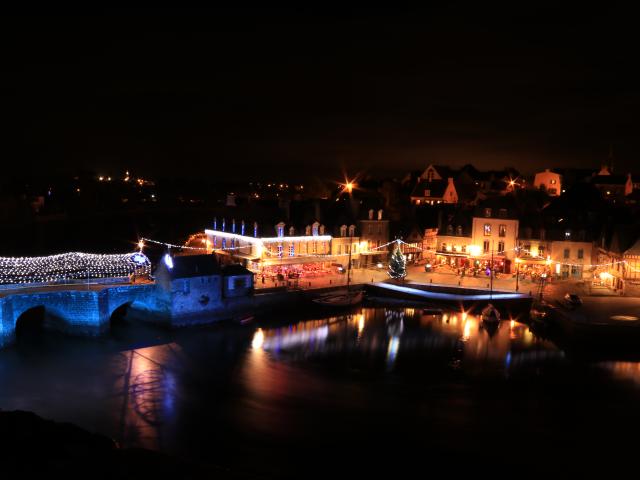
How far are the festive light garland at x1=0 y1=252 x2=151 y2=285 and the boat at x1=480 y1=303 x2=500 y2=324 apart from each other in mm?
21190

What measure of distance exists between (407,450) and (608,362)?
14.5 metres

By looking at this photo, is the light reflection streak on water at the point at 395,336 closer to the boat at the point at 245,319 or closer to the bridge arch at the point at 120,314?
the boat at the point at 245,319

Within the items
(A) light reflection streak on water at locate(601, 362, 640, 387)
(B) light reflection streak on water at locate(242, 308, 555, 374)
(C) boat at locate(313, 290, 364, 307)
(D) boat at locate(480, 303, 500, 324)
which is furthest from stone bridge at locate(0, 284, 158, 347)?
(A) light reflection streak on water at locate(601, 362, 640, 387)

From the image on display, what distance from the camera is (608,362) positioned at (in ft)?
93.1

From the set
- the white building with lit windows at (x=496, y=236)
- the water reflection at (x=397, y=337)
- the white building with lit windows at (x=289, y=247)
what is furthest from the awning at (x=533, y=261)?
the white building with lit windows at (x=289, y=247)

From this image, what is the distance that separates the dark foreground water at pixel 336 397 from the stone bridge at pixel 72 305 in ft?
3.67

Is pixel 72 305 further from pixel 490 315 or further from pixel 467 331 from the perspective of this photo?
pixel 490 315

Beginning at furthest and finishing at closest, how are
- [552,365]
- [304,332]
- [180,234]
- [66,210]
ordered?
[66,210]
[180,234]
[304,332]
[552,365]

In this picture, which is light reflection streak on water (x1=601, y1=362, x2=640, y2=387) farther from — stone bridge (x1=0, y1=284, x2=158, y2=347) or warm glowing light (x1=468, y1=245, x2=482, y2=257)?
stone bridge (x1=0, y1=284, x2=158, y2=347)

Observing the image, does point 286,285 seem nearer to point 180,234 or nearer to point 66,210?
point 180,234

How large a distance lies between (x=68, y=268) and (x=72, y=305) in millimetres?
3513


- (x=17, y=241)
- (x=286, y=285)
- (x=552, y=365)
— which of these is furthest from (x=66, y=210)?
(x=552, y=365)

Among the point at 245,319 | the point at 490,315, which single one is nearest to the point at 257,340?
the point at 245,319

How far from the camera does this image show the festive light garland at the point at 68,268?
112 ft
